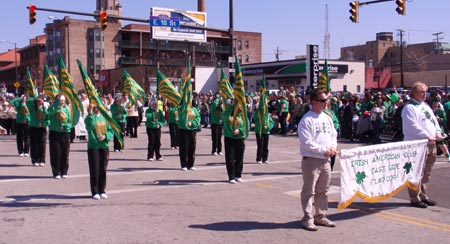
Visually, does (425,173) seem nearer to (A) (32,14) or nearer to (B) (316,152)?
(B) (316,152)

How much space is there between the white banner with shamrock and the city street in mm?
385

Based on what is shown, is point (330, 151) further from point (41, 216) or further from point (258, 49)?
point (258, 49)

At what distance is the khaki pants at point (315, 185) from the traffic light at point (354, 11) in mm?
17919

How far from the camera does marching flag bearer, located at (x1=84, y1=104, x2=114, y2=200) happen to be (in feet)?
29.9

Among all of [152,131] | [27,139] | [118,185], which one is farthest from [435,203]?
[27,139]

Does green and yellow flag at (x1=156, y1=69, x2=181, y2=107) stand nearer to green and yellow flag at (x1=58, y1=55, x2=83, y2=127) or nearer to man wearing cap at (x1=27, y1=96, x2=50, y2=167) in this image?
man wearing cap at (x1=27, y1=96, x2=50, y2=167)

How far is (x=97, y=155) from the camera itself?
30.3 feet

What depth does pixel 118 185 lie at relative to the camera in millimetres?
10500

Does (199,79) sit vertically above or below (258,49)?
below

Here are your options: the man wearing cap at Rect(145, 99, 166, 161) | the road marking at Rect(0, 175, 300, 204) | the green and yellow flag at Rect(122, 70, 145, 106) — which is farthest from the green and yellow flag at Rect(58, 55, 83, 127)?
the green and yellow flag at Rect(122, 70, 145, 106)

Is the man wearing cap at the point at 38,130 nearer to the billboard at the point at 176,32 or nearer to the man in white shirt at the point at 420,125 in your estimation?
the man in white shirt at the point at 420,125

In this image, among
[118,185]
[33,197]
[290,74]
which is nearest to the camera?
[33,197]

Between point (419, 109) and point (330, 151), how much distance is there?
2.28 m

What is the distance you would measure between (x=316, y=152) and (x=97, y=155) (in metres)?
4.31
